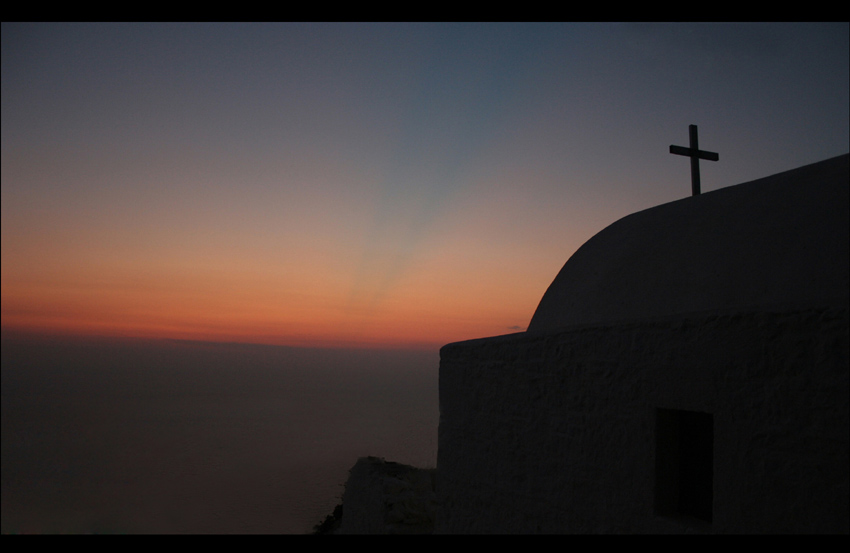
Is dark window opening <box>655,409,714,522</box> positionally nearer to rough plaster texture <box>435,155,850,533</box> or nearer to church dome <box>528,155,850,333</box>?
rough plaster texture <box>435,155,850,533</box>

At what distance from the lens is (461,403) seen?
5.84 meters

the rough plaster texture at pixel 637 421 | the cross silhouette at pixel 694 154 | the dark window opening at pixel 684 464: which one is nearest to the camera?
the rough plaster texture at pixel 637 421

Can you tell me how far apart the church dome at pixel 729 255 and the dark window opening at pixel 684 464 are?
2.63ft

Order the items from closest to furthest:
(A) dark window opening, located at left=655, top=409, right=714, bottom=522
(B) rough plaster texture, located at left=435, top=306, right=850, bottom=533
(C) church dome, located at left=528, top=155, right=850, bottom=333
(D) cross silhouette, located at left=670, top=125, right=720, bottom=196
→ (B) rough plaster texture, located at left=435, top=306, right=850, bottom=533, (A) dark window opening, located at left=655, top=409, right=714, bottom=522, (C) church dome, located at left=528, top=155, right=850, bottom=333, (D) cross silhouette, located at left=670, top=125, right=720, bottom=196

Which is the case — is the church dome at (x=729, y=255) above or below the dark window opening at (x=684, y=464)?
above

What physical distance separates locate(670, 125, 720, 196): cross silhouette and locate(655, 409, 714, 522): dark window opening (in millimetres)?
4147

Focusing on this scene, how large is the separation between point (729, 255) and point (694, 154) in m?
3.23

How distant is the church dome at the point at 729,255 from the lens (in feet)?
13.3

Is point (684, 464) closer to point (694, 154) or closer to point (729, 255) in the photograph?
point (729, 255)

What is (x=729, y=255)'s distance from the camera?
15.2ft

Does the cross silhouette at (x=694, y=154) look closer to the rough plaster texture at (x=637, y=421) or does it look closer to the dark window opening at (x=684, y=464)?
the rough plaster texture at (x=637, y=421)

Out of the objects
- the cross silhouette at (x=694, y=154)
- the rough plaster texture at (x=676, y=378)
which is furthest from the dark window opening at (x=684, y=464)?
the cross silhouette at (x=694, y=154)

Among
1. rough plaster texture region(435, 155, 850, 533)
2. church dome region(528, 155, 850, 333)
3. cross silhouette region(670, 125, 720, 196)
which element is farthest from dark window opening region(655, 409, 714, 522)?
cross silhouette region(670, 125, 720, 196)

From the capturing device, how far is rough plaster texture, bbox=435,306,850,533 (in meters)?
3.07
